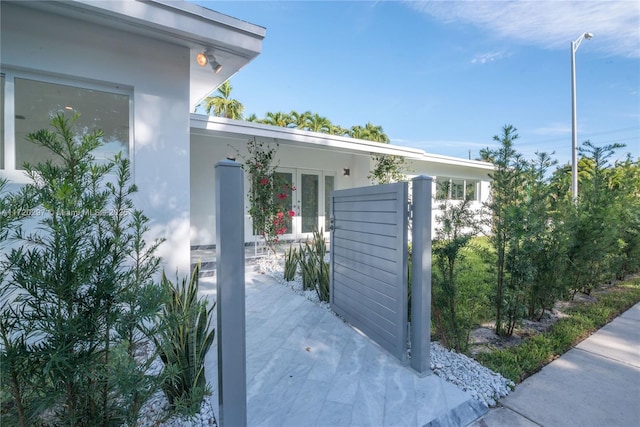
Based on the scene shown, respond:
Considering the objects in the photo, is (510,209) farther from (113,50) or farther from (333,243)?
(113,50)

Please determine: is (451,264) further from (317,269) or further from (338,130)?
(338,130)

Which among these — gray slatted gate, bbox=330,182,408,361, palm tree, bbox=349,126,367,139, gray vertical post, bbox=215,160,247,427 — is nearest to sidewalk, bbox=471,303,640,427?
gray slatted gate, bbox=330,182,408,361

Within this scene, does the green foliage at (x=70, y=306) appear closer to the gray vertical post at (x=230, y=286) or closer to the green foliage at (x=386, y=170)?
the gray vertical post at (x=230, y=286)

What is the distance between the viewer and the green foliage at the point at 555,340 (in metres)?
2.78

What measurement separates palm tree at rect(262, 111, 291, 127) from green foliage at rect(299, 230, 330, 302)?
15613mm

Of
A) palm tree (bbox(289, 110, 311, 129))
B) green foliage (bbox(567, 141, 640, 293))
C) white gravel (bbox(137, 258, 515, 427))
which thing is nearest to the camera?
white gravel (bbox(137, 258, 515, 427))

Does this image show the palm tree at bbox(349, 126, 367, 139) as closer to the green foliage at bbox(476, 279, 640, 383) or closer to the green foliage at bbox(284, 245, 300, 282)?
the green foliage at bbox(284, 245, 300, 282)

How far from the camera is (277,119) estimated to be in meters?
19.4

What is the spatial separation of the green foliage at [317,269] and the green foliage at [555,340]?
2.35 m

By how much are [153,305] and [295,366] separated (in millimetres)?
1807

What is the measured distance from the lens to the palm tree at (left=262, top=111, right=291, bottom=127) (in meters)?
19.4

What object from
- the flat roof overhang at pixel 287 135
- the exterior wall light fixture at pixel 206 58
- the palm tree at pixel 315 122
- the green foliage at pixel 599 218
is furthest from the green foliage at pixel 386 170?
the palm tree at pixel 315 122

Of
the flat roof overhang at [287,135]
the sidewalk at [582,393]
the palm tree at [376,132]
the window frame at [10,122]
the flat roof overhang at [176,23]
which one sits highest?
the palm tree at [376,132]

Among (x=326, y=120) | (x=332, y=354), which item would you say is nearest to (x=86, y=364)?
(x=332, y=354)
